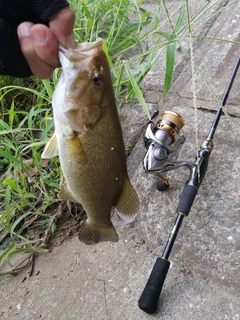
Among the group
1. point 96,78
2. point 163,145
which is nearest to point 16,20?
point 96,78

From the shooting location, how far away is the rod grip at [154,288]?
160 centimetres

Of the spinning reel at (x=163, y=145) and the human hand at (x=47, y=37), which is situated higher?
the human hand at (x=47, y=37)

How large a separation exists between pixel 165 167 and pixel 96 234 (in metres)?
0.46

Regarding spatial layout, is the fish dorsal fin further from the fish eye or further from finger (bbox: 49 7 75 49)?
finger (bbox: 49 7 75 49)

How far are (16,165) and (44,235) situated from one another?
19.8 inches

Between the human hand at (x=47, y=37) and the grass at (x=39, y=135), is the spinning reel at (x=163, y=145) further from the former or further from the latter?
the human hand at (x=47, y=37)

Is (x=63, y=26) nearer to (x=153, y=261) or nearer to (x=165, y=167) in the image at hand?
(x=165, y=167)

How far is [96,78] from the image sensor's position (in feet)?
4.39

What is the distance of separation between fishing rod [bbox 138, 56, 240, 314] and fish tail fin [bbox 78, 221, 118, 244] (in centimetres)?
23

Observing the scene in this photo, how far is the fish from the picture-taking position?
4.30 ft

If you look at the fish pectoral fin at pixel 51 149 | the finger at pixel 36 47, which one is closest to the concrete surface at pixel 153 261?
the fish pectoral fin at pixel 51 149

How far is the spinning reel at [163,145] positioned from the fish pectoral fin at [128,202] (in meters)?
0.33

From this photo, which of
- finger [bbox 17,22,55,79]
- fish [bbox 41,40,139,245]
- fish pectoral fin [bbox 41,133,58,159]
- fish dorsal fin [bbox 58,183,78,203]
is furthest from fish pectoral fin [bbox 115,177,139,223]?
finger [bbox 17,22,55,79]

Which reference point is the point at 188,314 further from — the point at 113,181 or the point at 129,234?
the point at 113,181
